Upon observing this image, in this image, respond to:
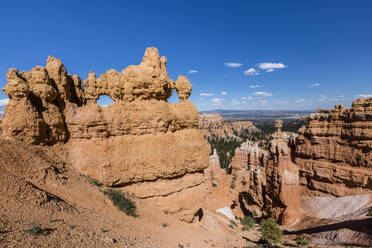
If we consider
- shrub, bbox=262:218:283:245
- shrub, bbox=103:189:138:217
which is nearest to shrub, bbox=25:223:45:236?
shrub, bbox=103:189:138:217

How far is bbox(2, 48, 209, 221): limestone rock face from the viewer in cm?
1088

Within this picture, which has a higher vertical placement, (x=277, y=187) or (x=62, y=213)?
(x=62, y=213)

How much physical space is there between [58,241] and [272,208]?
2451 cm

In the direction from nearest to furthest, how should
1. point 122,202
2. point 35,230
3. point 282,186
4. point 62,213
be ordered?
point 35,230 < point 62,213 < point 122,202 < point 282,186

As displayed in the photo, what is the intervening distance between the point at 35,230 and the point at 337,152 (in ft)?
91.4

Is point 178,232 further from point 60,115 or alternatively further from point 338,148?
point 338,148

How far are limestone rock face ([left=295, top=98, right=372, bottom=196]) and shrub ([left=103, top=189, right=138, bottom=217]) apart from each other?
73.9 ft

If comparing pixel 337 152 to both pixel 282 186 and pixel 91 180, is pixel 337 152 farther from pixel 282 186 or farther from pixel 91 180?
pixel 91 180

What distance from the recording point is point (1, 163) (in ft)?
25.9

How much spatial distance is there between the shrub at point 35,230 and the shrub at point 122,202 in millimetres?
4897

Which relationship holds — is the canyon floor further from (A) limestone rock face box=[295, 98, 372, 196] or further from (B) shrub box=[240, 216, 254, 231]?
(A) limestone rock face box=[295, 98, 372, 196]

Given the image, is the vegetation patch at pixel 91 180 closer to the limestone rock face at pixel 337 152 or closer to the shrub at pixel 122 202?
the shrub at pixel 122 202

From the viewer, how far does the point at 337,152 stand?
2353 cm

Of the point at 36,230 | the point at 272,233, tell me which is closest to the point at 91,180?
the point at 36,230
